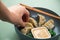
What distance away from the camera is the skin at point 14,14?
43 centimetres

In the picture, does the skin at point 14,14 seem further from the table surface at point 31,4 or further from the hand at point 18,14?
the table surface at point 31,4

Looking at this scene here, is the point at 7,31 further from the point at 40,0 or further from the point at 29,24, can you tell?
the point at 40,0

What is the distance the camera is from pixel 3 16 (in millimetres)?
456

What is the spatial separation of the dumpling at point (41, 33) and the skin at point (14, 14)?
6 centimetres

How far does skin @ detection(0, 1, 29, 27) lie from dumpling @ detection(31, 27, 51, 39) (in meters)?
0.06

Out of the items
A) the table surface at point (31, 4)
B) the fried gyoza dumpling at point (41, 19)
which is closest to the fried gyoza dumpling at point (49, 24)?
the fried gyoza dumpling at point (41, 19)

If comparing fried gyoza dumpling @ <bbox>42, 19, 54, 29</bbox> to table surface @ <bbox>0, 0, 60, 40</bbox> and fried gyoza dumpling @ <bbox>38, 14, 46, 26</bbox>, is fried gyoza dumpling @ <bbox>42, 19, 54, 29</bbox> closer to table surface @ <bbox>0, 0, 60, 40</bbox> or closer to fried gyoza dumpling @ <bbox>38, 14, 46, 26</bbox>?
fried gyoza dumpling @ <bbox>38, 14, 46, 26</bbox>

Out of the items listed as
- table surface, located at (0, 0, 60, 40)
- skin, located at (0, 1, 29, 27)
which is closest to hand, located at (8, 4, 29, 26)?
skin, located at (0, 1, 29, 27)

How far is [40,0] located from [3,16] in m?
0.48

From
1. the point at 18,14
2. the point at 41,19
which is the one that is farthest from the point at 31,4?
the point at 18,14

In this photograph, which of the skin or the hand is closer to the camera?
the skin

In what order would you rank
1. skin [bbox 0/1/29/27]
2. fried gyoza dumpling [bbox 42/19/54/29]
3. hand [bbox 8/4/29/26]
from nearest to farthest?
1. skin [bbox 0/1/29/27]
2. hand [bbox 8/4/29/26]
3. fried gyoza dumpling [bbox 42/19/54/29]

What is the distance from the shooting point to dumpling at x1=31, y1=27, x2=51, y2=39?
2.02 ft

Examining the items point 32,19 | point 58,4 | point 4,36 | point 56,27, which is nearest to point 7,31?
point 4,36
